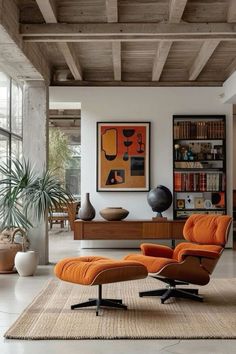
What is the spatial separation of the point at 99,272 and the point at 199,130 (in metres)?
5.82

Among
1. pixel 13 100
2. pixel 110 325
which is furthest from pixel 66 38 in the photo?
pixel 110 325

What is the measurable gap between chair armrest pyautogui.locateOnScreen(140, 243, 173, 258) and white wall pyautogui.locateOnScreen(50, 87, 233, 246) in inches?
162

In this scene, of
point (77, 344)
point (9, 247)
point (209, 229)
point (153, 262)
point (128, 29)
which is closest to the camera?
point (77, 344)

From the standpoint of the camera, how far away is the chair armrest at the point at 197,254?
→ 5.34 metres

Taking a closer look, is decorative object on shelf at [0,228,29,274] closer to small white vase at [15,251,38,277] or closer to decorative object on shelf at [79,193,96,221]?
small white vase at [15,251,38,277]

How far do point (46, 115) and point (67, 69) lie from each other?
5.14 ft

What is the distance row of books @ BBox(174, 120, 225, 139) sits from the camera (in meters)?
10.1

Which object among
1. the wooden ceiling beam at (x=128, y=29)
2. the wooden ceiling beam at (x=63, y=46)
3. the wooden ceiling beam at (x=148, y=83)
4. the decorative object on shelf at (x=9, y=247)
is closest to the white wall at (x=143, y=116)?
the wooden ceiling beam at (x=148, y=83)

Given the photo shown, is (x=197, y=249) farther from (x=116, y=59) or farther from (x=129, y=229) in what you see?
(x=129, y=229)

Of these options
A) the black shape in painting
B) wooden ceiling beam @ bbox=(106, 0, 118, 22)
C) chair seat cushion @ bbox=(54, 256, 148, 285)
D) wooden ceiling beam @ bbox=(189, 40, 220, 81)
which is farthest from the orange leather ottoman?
the black shape in painting

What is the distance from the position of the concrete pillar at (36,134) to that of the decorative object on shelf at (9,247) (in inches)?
21.3

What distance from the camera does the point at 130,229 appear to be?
9.52 m

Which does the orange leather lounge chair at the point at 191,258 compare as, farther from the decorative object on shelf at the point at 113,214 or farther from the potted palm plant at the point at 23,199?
the decorative object on shelf at the point at 113,214

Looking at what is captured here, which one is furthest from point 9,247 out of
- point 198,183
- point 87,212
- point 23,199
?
point 198,183
